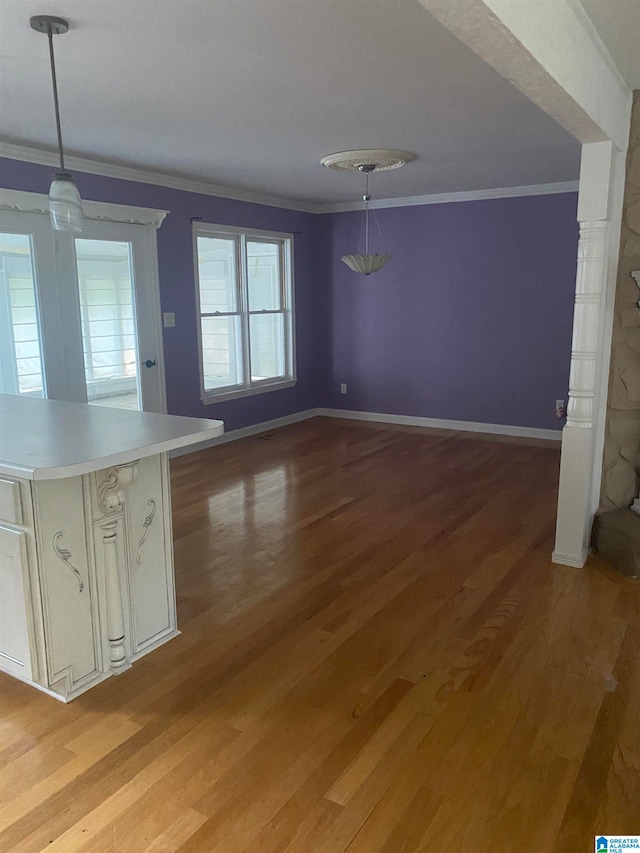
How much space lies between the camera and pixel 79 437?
2.19 metres

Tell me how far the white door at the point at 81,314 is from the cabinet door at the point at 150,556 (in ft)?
7.28

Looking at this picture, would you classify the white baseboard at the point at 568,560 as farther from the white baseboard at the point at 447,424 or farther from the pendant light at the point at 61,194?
the white baseboard at the point at 447,424

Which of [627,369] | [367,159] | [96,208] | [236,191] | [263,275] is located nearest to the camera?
[627,369]

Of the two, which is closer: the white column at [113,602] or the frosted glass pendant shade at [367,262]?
the white column at [113,602]

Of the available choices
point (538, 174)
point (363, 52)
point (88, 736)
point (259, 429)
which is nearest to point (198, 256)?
point (259, 429)

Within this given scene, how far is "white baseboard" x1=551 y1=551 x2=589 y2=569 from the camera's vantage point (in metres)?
3.25

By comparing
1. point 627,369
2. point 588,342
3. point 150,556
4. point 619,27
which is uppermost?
point 619,27

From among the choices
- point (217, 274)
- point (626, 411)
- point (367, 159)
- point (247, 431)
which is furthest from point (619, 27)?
point (247, 431)

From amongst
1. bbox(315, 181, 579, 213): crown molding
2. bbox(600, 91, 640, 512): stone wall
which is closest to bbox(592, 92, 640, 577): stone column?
bbox(600, 91, 640, 512): stone wall

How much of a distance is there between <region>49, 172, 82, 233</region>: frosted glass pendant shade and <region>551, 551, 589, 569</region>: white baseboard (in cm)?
278

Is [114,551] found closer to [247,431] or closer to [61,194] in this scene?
[61,194]

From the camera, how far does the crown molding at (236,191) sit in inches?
165

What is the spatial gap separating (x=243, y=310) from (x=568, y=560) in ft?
13.3

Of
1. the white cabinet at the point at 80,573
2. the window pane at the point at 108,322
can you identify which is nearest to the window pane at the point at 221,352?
the window pane at the point at 108,322
